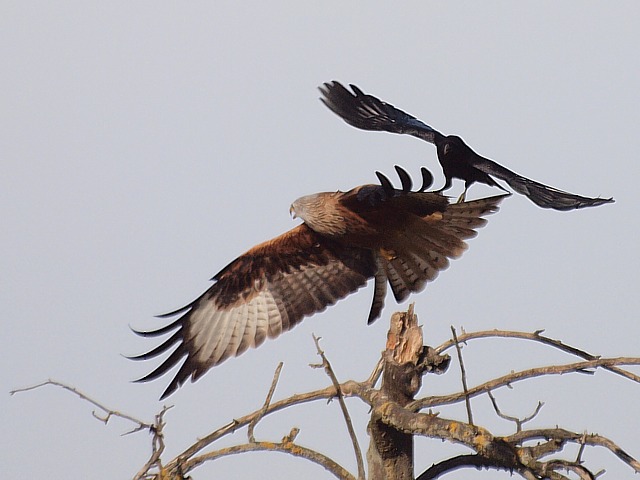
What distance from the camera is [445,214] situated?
5516 mm

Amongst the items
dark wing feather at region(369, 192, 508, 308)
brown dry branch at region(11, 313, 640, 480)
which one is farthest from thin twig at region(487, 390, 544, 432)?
dark wing feather at region(369, 192, 508, 308)

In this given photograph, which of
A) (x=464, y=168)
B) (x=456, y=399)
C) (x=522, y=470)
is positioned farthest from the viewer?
(x=464, y=168)

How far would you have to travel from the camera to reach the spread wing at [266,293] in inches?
227

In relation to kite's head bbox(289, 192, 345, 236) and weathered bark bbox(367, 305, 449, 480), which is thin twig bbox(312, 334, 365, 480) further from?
kite's head bbox(289, 192, 345, 236)

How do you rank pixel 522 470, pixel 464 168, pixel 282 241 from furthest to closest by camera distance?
pixel 282 241, pixel 464 168, pixel 522 470

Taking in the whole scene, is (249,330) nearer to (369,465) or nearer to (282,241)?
(282,241)

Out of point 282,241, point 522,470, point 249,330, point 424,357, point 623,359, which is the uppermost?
point 282,241

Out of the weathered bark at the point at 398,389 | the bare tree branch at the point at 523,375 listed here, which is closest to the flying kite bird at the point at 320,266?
the weathered bark at the point at 398,389

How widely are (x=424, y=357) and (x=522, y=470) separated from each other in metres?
0.81

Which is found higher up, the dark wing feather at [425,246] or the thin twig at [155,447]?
the dark wing feather at [425,246]

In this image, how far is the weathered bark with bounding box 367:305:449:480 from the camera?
416cm

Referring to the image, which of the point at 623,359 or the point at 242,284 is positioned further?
the point at 242,284

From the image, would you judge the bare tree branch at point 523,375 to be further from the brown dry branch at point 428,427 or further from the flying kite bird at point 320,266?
the flying kite bird at point 320,266

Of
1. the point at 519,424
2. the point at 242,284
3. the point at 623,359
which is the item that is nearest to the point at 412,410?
the point at 519,424
